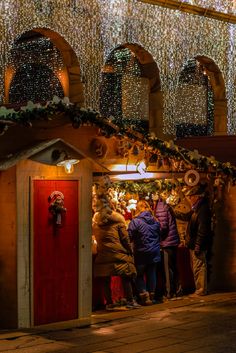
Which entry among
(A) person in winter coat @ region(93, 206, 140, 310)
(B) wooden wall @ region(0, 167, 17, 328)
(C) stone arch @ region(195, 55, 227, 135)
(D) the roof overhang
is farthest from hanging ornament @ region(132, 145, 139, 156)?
(C) stone arch @ region(195, 55, 227, 135)

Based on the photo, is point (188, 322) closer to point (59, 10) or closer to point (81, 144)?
point (81, 144)

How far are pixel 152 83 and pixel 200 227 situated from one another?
4.91 meters

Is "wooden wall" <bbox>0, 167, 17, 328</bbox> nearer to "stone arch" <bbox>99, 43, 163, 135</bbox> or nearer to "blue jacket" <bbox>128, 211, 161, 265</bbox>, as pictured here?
"blue jacket" <bbox>128, 211, 161, 265</bbox>

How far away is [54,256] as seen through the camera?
1238cm

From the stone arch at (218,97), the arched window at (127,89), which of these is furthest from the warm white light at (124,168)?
the stone arch at (218,97)

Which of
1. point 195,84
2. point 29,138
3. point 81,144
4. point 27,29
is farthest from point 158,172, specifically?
point 195,84

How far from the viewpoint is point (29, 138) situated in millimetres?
12305

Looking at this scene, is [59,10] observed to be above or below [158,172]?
above

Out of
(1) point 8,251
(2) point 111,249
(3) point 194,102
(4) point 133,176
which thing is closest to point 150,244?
(2) point 111,249

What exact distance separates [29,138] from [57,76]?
558 centimetres

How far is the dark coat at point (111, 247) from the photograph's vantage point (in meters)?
13.4

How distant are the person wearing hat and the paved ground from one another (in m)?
1.32

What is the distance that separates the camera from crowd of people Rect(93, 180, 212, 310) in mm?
13453

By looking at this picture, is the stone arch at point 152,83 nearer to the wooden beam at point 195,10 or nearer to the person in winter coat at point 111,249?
the wooden beam at point 195,10
